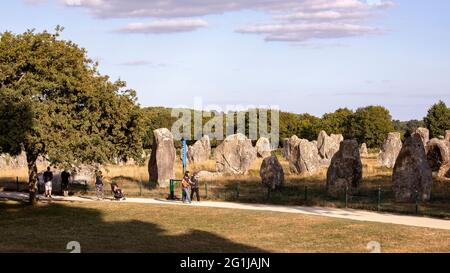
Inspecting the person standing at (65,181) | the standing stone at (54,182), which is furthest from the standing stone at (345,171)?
the standing stone at (54,182)

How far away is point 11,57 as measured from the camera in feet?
104

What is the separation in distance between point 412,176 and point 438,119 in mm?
67171

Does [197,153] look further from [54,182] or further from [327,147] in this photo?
[54,182]

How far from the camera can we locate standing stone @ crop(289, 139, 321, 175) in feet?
160

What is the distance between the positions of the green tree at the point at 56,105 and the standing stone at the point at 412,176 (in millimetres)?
12671

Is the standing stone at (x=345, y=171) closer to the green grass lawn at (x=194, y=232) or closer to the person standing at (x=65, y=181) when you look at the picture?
the green grass lawn at (x=194, y=232)

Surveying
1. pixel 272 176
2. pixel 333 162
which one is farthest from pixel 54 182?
pixel 333 162

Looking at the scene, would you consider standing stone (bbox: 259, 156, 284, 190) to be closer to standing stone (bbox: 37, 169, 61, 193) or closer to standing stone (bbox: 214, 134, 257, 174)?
standing stone (bbox: 37, 169, 61, 193)

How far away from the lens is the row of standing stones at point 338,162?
3256 centimetres

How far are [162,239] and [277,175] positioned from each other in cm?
1599

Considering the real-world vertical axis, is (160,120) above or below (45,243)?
above
